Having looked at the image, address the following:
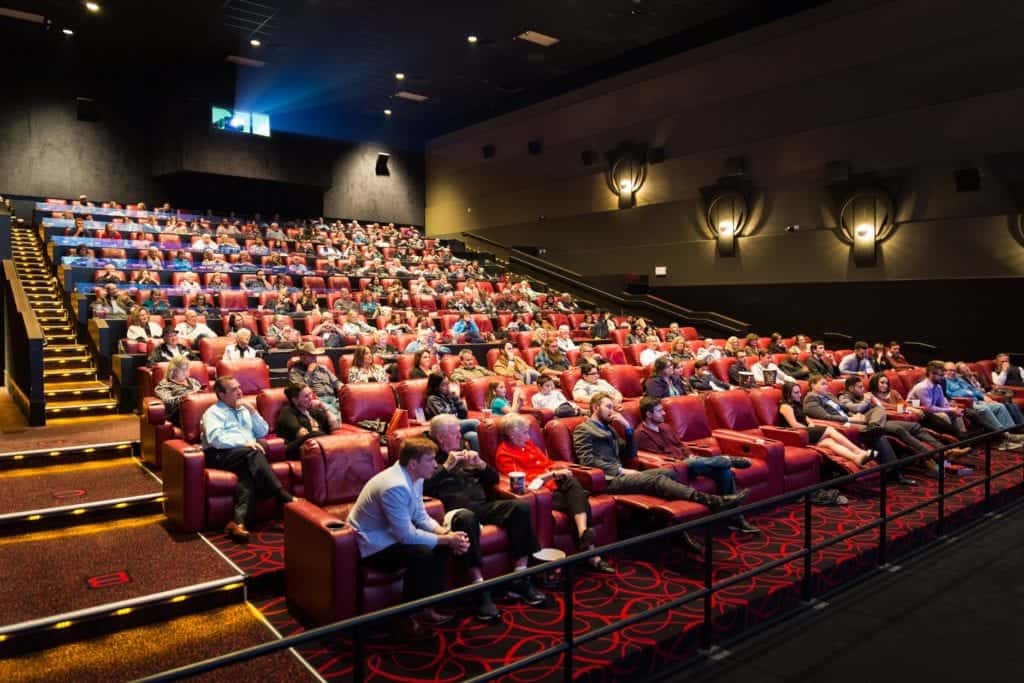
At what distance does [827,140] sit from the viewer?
10.4 m

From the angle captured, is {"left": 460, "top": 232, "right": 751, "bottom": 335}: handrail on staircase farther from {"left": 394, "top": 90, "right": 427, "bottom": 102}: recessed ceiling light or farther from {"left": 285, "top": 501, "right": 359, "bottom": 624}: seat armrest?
{"left": 285, "top": 501, "right": 359, "bottom": 624}: seat armrest

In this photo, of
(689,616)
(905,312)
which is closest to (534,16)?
(905,312)

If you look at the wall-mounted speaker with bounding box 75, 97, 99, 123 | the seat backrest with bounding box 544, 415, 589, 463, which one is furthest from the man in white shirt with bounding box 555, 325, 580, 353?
the wall-mounted speaker with bounding box 75, 97, 99, 123

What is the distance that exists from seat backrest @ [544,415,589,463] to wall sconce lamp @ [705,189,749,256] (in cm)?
836

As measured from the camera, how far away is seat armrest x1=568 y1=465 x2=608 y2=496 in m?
3.81

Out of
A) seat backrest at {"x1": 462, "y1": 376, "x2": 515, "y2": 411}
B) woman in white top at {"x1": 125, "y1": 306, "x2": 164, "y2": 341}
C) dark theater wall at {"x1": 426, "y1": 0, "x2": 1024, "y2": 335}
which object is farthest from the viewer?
dark theater wall at {"x1": 426, "y1": 0, "x2": 1024, "y2": 335}

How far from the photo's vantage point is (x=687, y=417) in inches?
203

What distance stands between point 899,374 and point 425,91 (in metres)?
11.2

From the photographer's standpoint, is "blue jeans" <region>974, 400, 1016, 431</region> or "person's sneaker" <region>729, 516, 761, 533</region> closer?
"person's sneaker" <region>729, 516, 761, 533</region>

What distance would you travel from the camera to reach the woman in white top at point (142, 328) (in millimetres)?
6543

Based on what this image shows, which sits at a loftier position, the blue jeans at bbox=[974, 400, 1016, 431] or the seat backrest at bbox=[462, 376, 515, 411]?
the seat backrest at bbox=[462, 376, 515, 411]

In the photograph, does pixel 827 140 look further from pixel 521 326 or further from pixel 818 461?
pixel 818 461

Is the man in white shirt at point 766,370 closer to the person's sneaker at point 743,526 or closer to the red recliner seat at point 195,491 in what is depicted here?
the person's sneaker at point 743,526

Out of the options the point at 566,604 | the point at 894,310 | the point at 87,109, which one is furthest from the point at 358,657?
the point at 87,109
